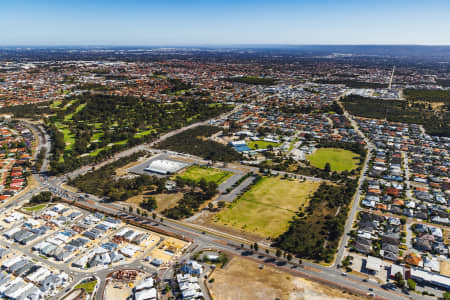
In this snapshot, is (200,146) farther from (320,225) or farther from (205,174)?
(320,225)

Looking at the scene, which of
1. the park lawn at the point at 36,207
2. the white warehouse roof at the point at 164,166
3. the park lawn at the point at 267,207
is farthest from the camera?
the white warehouse roof at the point at 164,166

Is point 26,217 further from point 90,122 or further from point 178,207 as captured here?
point 90,122

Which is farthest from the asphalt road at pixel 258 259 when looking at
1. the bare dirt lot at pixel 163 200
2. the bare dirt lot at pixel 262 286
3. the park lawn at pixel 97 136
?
the park lawn at pixel 97 136

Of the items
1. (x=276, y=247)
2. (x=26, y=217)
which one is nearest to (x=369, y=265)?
(x=276, y=247)

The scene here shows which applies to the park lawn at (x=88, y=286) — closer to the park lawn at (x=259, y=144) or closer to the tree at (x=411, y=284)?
the tree at (x=411, y=284)

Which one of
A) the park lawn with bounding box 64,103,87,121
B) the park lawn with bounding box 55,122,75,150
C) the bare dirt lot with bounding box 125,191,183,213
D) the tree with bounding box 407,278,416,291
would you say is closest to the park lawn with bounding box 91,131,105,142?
the park lawn with bounding box 55,122,75,150
